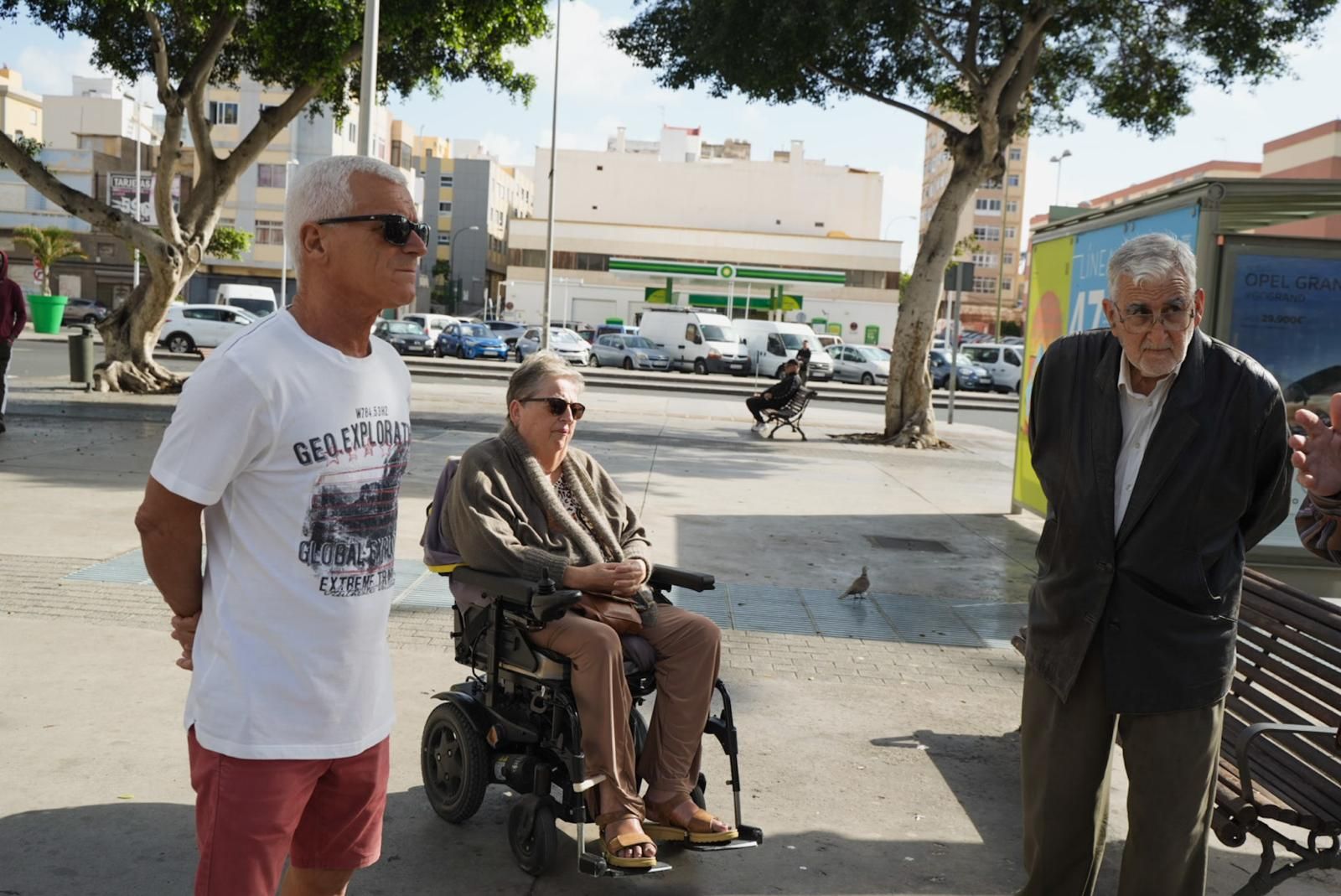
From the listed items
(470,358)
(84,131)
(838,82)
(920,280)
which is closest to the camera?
(920,280)

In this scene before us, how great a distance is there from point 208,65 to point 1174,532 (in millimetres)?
18220

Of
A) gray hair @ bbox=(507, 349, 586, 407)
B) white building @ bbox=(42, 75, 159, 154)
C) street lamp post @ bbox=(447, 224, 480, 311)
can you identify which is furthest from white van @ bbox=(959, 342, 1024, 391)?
street lamp post @ bbox=(447, 224, 480, 311)

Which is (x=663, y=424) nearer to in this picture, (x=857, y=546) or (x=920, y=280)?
(x=920, y=280)

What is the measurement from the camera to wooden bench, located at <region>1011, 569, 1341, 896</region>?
3.50m

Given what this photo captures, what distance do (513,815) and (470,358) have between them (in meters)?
39.6

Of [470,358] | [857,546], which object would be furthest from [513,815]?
[470,358]

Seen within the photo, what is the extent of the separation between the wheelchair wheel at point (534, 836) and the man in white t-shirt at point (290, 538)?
133 cm

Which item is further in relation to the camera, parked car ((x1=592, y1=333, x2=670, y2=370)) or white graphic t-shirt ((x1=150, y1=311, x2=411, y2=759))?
parked car ((x1=592, y1=333, x2=670, y2=370))

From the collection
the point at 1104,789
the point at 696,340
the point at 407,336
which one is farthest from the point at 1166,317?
the point at 696,340

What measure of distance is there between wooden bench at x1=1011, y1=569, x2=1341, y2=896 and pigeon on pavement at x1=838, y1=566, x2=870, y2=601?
3.30m

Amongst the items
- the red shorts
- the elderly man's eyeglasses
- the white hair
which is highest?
the white hair

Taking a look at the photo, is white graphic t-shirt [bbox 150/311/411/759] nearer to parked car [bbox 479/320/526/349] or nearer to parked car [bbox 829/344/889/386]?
parked car [bbox 829/344/889/386]

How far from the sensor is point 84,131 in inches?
2953

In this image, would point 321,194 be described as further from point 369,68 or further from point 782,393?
point 782,393
